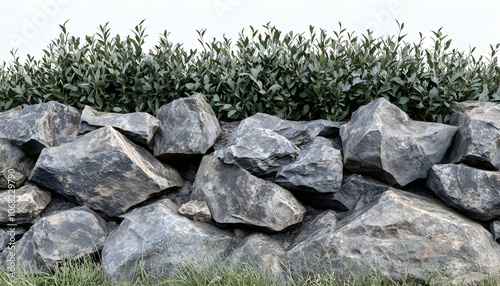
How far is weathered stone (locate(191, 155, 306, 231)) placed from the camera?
143 inches

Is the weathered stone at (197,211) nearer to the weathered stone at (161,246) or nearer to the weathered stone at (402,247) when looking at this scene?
the weathered stone at (161,246)

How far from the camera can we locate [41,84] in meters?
5.04

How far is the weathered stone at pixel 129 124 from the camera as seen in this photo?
4109mm

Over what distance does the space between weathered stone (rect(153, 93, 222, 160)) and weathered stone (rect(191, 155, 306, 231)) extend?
336 mm

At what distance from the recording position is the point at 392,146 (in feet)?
12.0

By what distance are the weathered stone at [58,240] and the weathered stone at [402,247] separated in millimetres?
1871

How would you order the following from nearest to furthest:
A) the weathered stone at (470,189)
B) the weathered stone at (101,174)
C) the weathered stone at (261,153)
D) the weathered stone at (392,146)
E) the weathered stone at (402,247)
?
1. the weathered stone at (402,247)
2. the weathered stone at (470,189)
3. the weathered stone at (392,146)
4. the weathered stone at (261,153)
5. the weathered stone at (101,174)

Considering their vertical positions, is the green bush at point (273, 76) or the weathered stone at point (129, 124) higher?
the green bush at point (273, 76)

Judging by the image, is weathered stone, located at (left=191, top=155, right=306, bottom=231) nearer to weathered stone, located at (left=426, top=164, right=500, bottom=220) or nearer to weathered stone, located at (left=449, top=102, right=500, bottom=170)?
weathered stone, located at (left=426, top=164, right=500, bottom=220)

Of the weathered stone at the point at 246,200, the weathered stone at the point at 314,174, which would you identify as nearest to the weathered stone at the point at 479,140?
the weathered stone at the point at 314,174

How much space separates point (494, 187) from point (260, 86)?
2421mm

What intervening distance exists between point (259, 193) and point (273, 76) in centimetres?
144

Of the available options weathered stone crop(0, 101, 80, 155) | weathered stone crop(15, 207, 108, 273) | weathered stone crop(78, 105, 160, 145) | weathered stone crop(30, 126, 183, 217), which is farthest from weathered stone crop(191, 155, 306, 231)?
weathered stone crop(0, 101, 80, 155)

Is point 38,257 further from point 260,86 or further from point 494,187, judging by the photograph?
point 494,187
